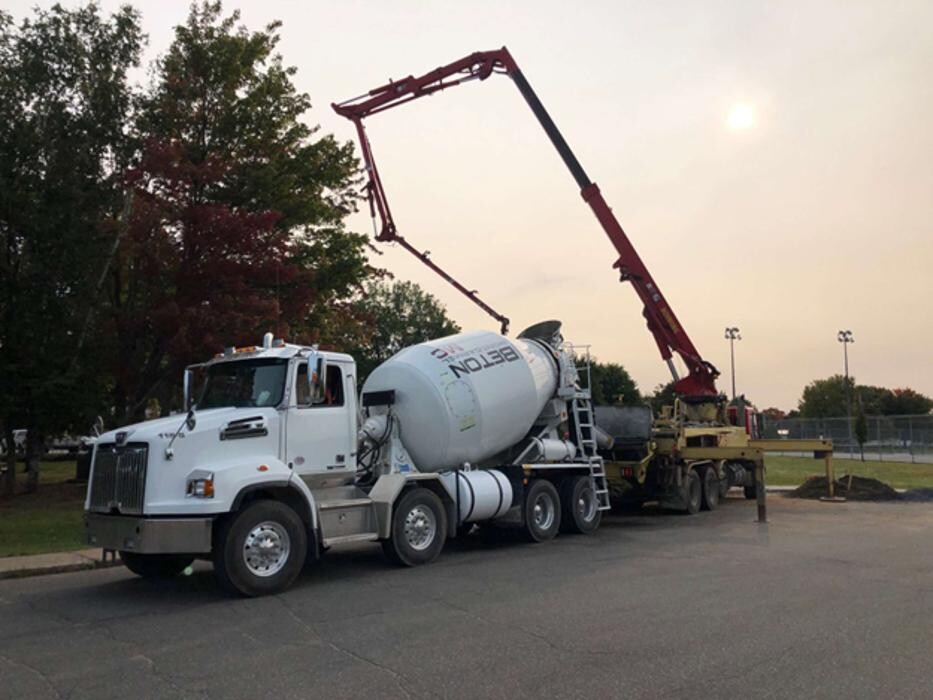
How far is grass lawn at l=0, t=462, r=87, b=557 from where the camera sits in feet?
42.8

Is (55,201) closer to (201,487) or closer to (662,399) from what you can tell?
(201,487)

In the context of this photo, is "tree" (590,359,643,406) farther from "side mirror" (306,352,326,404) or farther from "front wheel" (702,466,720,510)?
"side mirror" (306,352,326,404)

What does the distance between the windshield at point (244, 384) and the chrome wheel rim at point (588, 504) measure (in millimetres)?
6953

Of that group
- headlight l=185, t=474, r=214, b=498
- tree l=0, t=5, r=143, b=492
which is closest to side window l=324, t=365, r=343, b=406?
headlight l=185, t=474, r=214, b=498

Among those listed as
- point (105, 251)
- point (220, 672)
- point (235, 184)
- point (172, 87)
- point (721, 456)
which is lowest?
point (220, 672)

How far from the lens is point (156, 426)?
30.9 ft

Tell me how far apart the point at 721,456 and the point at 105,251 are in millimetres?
14432

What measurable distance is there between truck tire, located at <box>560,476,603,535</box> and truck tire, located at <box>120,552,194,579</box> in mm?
6900

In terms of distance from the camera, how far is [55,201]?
18.1 m

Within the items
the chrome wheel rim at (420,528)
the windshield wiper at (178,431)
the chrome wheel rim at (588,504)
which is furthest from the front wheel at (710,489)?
the windshield wiper at (178,431)

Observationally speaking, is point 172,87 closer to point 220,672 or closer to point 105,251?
point 105,251

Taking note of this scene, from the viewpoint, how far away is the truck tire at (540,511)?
13.9 metres

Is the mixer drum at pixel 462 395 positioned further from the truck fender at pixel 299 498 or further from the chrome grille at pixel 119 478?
the chrome grille at pixel 119 478

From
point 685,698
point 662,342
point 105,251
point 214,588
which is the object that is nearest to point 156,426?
point 214,588
